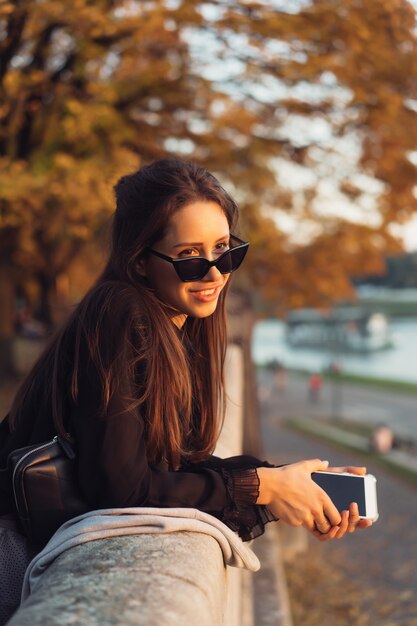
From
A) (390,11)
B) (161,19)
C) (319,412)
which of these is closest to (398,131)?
(390,11)

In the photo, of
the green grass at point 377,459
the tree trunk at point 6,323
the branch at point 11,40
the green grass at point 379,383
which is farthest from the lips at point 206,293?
the green grass at point 379,383

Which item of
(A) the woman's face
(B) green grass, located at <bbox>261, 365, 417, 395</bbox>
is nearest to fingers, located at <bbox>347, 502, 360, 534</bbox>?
(A) the woman's face

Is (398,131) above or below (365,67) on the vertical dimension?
below

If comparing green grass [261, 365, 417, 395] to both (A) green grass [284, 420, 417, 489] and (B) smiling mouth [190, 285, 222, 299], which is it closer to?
(A) green grass [284, 420, 417, 489]

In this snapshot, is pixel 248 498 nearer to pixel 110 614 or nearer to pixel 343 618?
pixel 110 614

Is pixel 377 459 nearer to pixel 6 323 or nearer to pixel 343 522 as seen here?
pixel 6 323

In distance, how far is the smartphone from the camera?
88.3 inches

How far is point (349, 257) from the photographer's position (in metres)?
17.7

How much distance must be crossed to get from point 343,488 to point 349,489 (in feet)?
0.05

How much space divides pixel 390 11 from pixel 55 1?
3.39m

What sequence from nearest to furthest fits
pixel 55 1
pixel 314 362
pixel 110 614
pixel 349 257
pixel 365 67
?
pixel 110 614
pixel 55 1
pixel 365 67
pixel 349 257
pixel 314 362

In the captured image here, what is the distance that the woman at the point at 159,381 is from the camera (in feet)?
6.30

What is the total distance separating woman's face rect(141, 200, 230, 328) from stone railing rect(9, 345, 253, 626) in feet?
2.31

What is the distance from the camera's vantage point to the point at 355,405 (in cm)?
3684
